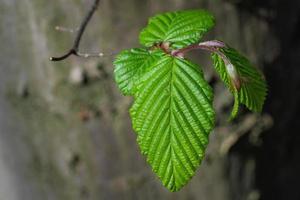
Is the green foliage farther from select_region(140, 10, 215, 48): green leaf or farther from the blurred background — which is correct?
the blurred background

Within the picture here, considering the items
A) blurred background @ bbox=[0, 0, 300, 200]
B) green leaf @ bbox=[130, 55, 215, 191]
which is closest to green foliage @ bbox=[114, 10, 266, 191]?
green leaf @ bbox=[130, 55, 215, 191]

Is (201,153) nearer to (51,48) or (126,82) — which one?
(126,82)

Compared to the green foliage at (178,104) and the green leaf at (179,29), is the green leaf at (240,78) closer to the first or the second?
the green foliage at (178,104)

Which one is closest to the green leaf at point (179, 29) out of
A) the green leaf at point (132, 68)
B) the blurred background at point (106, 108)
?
the green leaf at point (132, 68)

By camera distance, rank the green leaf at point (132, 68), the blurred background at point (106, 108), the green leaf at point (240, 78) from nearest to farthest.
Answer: the green leaf at point (240, 78), the green leaf at point (132, 68), the blurred background at point (106, 108)

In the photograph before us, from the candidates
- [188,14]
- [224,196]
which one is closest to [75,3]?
[188,14]
